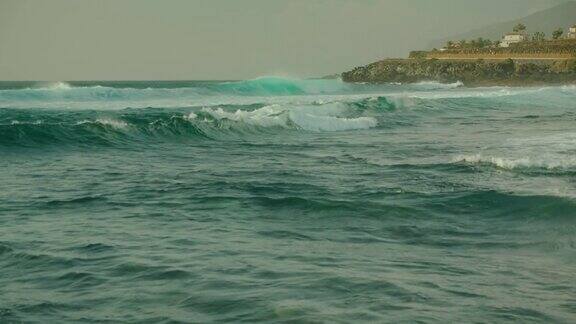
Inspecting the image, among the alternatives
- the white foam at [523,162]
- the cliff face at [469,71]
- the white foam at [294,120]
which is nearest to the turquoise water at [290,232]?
the white foam at [523,162]

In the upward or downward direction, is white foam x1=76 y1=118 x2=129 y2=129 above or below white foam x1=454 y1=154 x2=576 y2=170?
above

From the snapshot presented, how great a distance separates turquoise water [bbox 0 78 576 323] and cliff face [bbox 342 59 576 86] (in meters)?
81.2

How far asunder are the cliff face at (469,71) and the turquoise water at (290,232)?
266 ft

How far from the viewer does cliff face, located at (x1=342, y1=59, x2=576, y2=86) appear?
323ft

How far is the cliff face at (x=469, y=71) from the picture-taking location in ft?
323

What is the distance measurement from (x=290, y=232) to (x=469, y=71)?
4193 inches

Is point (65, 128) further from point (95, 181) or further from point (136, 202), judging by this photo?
point (136, 202)

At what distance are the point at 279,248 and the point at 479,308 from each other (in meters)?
3.14

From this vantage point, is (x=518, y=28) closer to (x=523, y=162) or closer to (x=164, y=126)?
(x=164, y=126)

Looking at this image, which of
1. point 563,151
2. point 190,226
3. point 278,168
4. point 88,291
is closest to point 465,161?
point 563,151

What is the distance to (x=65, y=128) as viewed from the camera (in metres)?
25.1

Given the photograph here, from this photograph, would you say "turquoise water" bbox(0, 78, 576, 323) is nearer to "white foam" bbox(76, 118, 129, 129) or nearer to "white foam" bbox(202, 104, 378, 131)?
"white foam" bbox(76, 118, 129, 129)

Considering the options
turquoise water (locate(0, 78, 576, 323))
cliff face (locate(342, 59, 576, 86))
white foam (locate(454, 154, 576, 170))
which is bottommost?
turquoise water (locate(0, 78, 576, 323))

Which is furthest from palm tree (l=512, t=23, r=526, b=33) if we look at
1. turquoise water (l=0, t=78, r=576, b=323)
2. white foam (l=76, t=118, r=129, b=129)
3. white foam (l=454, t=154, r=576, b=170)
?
white foam (l=454, t=154, r=576, b=170)
